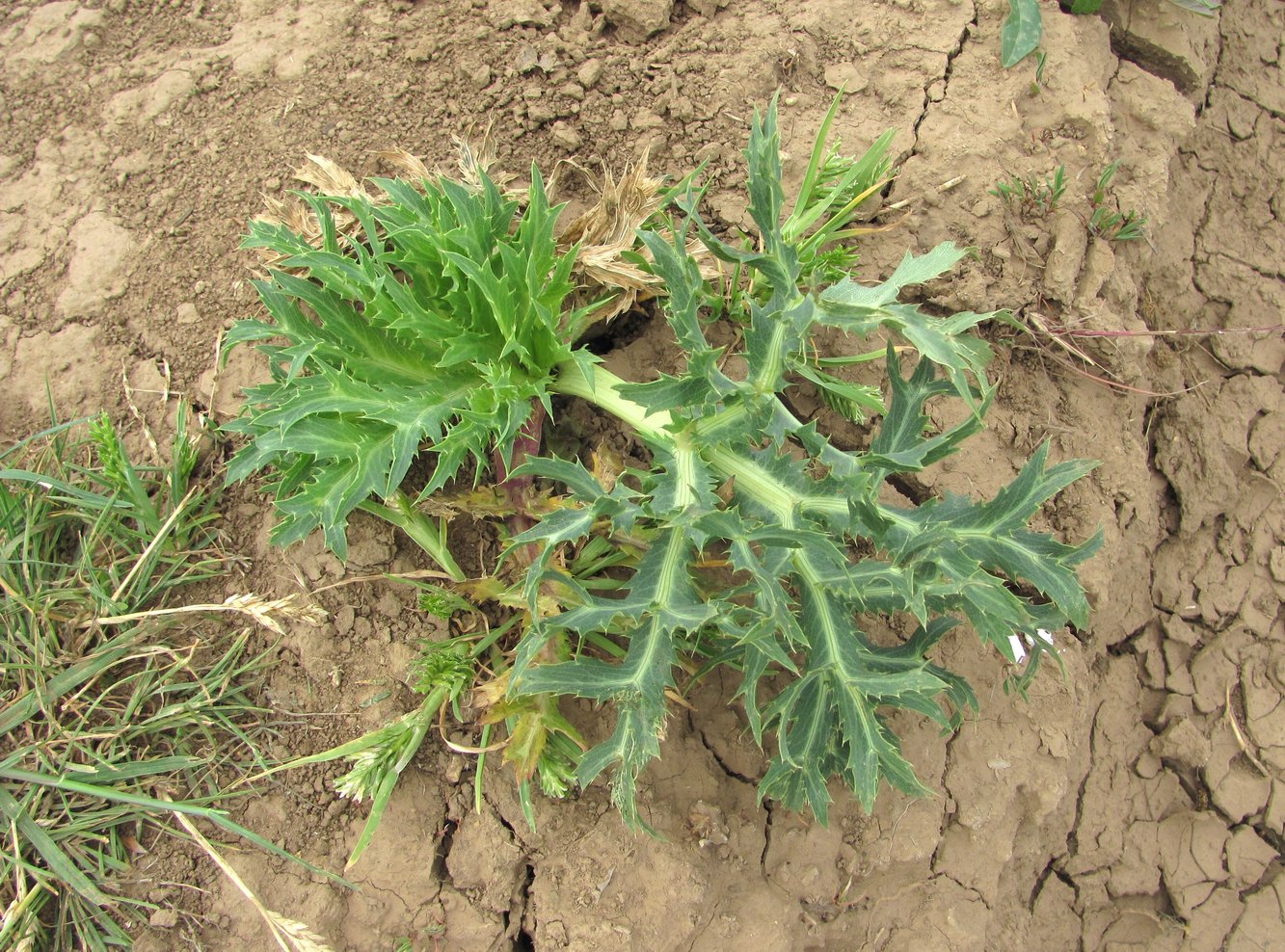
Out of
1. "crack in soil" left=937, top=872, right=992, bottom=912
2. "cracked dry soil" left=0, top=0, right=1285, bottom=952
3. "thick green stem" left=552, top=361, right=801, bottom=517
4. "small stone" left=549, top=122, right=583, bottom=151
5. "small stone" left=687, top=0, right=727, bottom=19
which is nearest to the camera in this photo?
"thick green stem" left=552, top=361, right=801, bottom=517

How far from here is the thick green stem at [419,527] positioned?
2.37 metres

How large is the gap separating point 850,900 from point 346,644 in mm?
1575

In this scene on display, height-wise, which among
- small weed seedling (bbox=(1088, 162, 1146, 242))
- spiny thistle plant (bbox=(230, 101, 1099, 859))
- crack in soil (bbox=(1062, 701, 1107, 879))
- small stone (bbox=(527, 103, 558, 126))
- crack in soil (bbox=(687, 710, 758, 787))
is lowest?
crack in soil (bbox=(1062, 701, 1107, 879))

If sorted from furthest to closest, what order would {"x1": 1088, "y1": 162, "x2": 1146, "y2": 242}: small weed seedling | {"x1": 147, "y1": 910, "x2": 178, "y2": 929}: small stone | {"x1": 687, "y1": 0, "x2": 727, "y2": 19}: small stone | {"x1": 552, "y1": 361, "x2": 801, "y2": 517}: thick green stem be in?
{"x1": 687, "y1": 0, "x2": 727, "y2": 19}: small stone < {"x1": 1088, "y1": 162, "x2": 1146, "y2": 242}: small weed seedling < {"x1": 147, "y1": 910, "x2": 178, "y2": 929}: small stone < {"x1": 552, "y1": 361, "x2": 801, "y2": 517}: thick green stem

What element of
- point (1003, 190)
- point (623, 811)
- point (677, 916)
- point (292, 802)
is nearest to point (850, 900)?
point (677, 916)

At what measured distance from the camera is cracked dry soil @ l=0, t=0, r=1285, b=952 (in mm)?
2424

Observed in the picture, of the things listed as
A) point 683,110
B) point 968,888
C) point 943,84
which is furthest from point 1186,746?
point 683,110

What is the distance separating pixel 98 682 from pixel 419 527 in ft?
3.16

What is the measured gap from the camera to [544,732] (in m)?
2.25

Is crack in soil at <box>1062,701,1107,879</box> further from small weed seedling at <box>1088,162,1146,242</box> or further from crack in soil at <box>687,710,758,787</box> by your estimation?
small weed seedling at <box>1088,162,1146,242</box>

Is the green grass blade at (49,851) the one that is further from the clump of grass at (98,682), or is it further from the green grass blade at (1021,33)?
the green grass blade at (1021,33)

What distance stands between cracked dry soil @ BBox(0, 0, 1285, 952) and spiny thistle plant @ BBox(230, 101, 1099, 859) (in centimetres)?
26

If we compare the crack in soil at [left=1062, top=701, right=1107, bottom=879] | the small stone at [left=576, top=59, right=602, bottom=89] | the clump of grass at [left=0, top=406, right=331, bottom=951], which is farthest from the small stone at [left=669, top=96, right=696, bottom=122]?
the crack in soil at [left=1062, top=701, right=1107, bottom=879]

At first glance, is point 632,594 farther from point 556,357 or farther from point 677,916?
point 677,916
